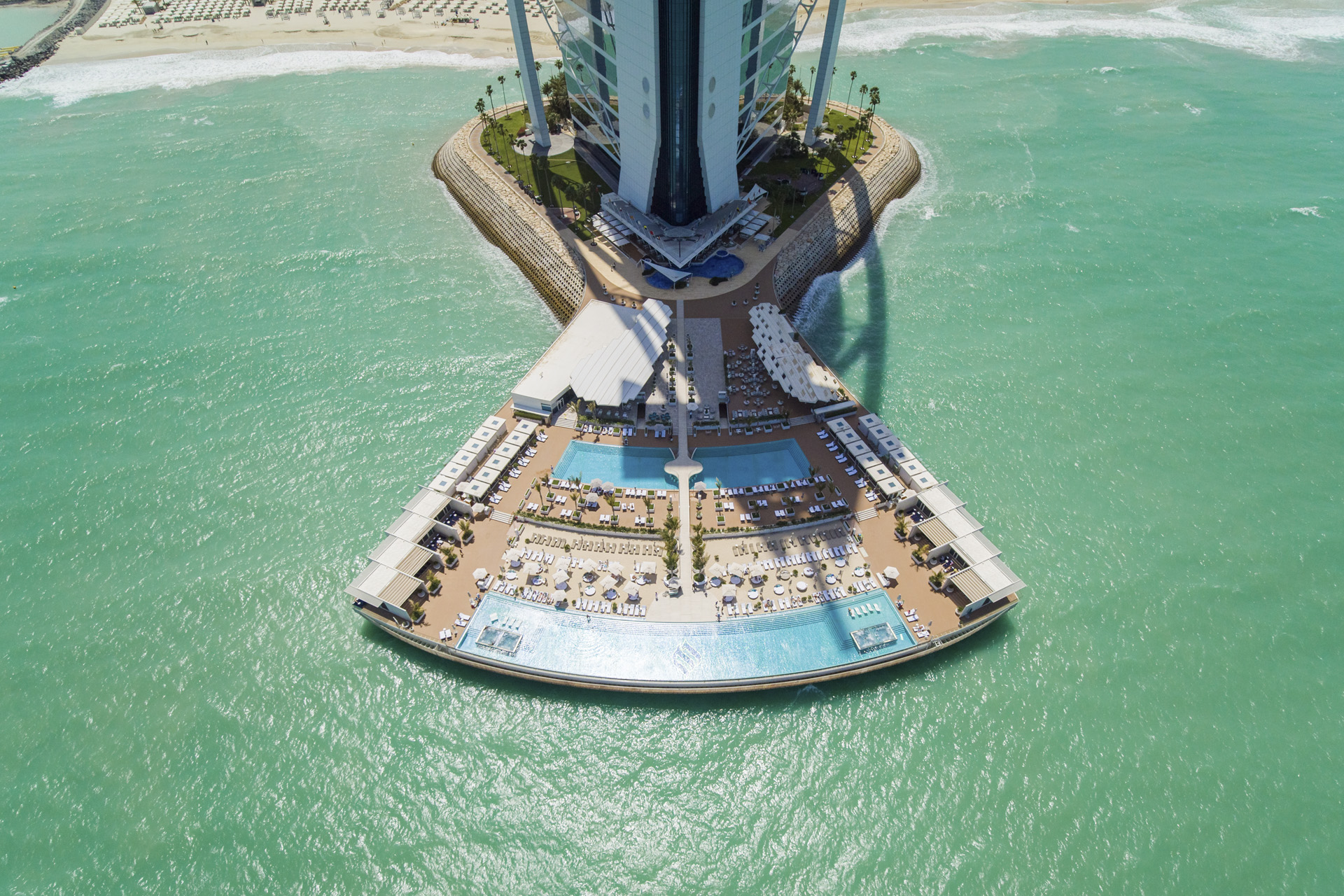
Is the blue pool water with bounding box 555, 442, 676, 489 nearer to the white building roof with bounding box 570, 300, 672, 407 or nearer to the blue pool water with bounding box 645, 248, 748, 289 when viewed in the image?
the white building roof with bounding box 570, 300, 672, 407

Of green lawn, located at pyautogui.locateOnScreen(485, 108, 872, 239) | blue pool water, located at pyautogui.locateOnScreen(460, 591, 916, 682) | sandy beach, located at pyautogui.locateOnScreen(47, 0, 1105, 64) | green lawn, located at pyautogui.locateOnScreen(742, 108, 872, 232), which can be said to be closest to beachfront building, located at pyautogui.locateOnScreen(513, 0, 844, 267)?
green lawn, located at pyautogui.locateOnScreen(485, 108, 872, 239)

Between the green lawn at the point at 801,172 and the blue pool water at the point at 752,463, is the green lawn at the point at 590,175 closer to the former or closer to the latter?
the green lawn at the point at 801,172

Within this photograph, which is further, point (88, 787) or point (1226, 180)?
point (1226, 180)

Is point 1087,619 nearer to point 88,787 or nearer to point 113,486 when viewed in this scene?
point 88,787

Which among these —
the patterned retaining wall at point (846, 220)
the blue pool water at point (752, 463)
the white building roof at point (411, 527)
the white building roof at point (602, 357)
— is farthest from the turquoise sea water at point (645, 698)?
the blue pool water at point (752, 463)

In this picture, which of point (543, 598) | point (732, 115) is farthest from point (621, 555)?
point (732, 115)

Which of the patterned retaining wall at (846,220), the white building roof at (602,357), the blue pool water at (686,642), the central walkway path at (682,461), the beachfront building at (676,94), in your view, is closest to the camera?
the blue pool water at (686,642)
